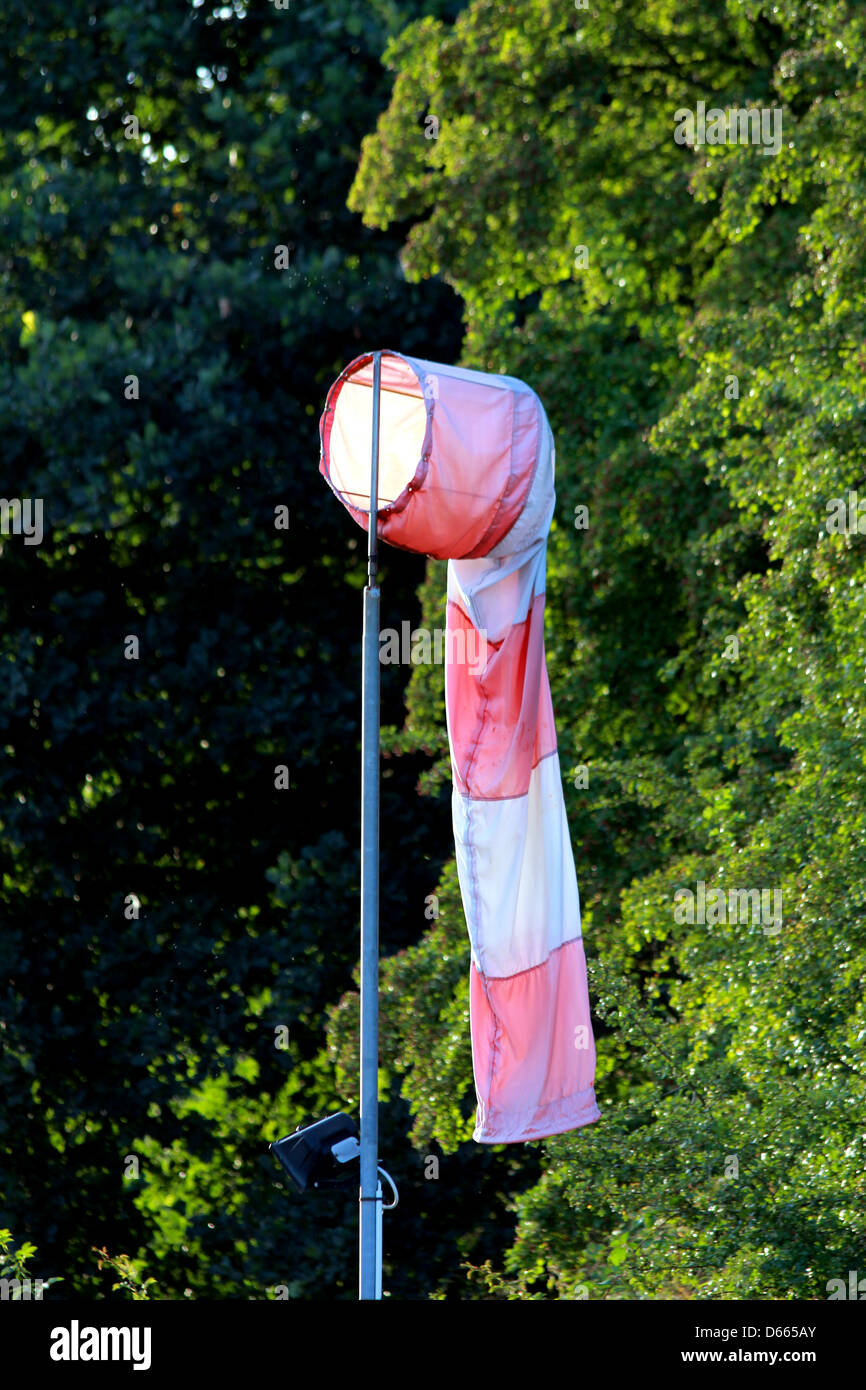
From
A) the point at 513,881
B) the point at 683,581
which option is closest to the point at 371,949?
the point at 513,881

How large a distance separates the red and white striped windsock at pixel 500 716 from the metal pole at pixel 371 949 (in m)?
0.28

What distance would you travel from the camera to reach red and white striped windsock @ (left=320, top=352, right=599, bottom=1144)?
7.21 metres

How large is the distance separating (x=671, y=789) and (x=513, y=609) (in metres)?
5.71

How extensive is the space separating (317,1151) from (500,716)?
70.5 inches

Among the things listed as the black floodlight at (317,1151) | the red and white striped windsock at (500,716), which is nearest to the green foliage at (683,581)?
the red and white striped windsock at (500,716)

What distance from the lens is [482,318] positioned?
14211mm

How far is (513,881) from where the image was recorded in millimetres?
7406

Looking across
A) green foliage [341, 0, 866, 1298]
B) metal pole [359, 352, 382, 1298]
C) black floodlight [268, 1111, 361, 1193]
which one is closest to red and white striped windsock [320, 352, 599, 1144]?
metal pole [359, 352, 382, 1298]

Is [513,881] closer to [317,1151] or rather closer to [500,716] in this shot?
[500,716]

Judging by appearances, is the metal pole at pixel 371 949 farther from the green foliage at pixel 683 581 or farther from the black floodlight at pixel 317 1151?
the green foliage at pixel 683 581

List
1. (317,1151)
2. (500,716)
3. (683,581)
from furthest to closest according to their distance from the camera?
(683,581) < (500,716) < (317,1151)

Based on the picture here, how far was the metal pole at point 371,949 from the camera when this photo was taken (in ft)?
22.0

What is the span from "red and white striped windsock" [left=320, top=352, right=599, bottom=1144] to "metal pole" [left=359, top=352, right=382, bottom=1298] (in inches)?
11.2

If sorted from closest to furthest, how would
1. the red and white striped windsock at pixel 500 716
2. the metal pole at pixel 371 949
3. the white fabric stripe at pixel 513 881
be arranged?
the metal pole at pixel 371 949, the red and white striped windsock at pixel 500 716, the white fabric stripe at pixel 513 881
